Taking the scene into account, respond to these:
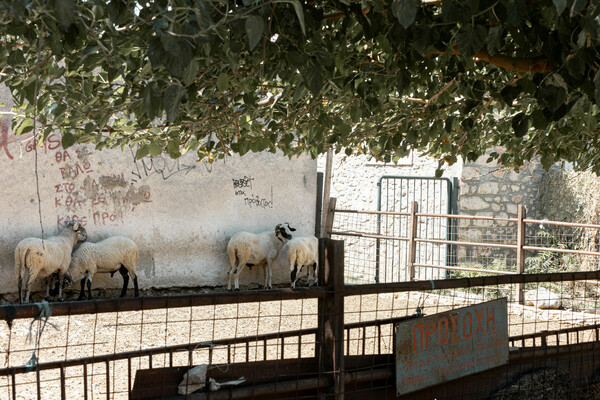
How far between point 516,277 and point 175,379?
204cm

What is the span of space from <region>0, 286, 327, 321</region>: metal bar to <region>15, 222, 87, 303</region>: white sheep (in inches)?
222

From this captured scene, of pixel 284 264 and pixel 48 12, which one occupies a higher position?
pixel 48 12

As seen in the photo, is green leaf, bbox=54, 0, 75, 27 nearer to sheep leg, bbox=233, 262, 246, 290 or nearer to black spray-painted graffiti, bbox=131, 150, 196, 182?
black spray-painted graffiti, bbox=131, 150, 196, 182

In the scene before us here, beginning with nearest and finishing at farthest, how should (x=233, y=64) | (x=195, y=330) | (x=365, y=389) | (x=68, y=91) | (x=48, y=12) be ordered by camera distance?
(x=48, y=12) → (x=233, y=64) → (x=68, y=91) → (x=365, y=389) → (x=195, y=330)

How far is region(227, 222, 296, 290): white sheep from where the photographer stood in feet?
32.0

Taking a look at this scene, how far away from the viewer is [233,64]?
2109mm

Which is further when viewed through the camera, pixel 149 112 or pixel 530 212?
pixel 530 212

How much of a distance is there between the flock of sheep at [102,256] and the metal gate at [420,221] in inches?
81.4

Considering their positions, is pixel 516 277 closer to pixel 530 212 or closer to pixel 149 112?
pixel 149 112

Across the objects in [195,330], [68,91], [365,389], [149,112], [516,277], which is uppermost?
[68,91]

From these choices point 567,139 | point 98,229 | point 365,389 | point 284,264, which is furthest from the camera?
point 284,264

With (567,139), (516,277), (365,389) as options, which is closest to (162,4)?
(365,389)

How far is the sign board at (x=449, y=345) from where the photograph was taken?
3.24m

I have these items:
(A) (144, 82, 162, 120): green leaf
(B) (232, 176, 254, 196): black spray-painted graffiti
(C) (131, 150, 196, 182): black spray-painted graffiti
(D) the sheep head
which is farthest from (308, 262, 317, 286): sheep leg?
(A) (144, 82, 162, 120): green leaf
